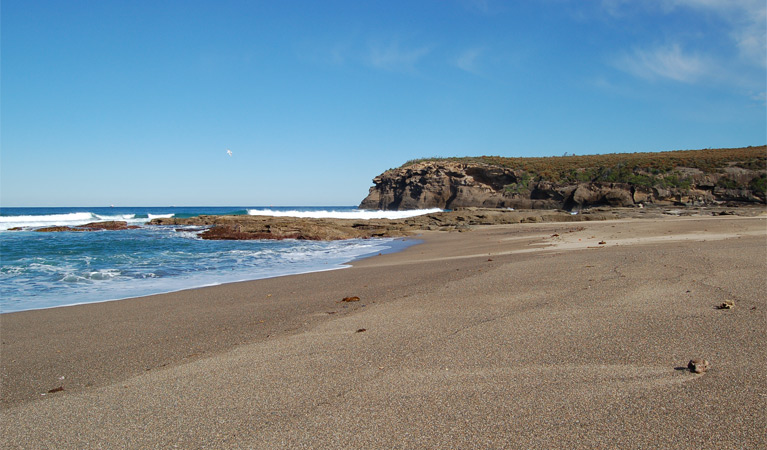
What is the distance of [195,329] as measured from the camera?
4.49m

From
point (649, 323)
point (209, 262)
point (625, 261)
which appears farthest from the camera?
point (209, 262)

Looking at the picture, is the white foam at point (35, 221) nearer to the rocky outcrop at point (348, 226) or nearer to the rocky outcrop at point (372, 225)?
the rocky outcrop at point (348, 226)

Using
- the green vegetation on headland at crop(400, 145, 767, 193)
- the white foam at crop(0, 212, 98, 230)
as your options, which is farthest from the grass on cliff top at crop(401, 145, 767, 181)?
the white foam at crop(0, 212, 98, 230)

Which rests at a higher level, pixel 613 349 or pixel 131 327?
pixel 613 349

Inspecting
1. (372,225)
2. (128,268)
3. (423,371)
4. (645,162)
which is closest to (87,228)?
(372,225)

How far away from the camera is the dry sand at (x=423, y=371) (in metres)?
2.06

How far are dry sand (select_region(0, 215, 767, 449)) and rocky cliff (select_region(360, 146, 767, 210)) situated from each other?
32181 millimetres

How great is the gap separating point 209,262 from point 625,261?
9.64 metres

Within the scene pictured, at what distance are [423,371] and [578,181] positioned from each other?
4455cm

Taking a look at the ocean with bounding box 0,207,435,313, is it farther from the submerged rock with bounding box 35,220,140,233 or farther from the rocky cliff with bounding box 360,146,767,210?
the rocky cliff with bounding box 360,146,767,210

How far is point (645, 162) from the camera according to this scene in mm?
41188

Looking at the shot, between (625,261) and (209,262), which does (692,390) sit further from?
(209,262)

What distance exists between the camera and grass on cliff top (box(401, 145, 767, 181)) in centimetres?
3641

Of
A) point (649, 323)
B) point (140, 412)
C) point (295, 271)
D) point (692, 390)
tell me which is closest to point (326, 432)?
point (140, 412)
